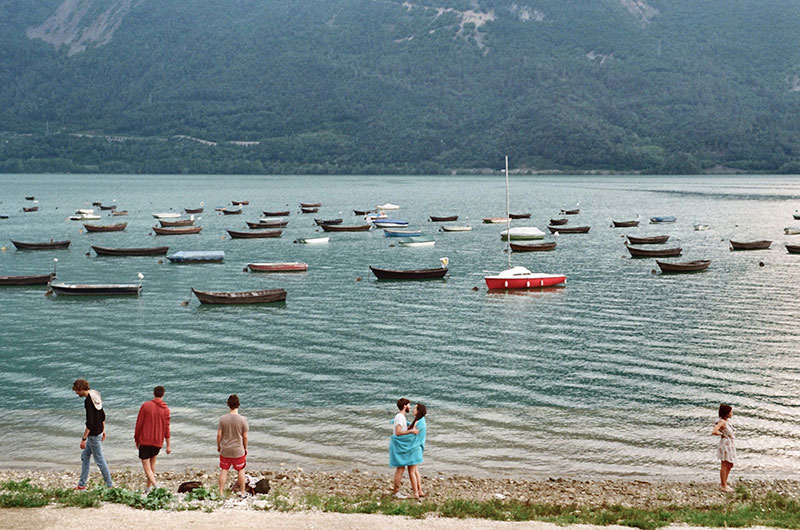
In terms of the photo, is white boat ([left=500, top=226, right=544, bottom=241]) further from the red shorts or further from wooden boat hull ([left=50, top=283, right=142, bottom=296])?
the red shorts

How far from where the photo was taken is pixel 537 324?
158ft

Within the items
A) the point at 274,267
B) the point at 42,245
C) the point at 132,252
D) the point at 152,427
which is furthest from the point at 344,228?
the point at 152,427

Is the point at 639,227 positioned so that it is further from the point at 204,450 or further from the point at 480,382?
the point at 204,450

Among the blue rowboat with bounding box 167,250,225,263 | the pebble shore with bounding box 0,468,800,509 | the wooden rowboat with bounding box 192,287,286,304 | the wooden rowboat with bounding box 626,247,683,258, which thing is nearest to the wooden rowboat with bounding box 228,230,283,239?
the blue rowboat with bounding box 167,250,225,263

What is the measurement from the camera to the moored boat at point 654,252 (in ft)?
257

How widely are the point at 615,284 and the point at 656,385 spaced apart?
29.8 meters

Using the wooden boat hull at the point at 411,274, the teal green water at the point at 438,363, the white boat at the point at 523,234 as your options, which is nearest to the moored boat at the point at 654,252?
the teal green water at the point at 438,363

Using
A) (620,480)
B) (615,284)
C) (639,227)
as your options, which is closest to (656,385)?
(620,480)

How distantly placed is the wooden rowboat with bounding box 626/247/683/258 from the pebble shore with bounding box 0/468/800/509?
56.8 metres

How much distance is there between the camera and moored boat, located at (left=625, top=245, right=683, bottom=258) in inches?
3078

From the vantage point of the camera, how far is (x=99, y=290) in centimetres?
5734

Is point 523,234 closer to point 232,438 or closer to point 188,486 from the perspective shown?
point 188,486

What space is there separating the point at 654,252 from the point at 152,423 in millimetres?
66498

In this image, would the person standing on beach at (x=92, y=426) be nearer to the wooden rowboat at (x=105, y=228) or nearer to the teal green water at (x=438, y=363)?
the teal green water at (x=438, y=363)
